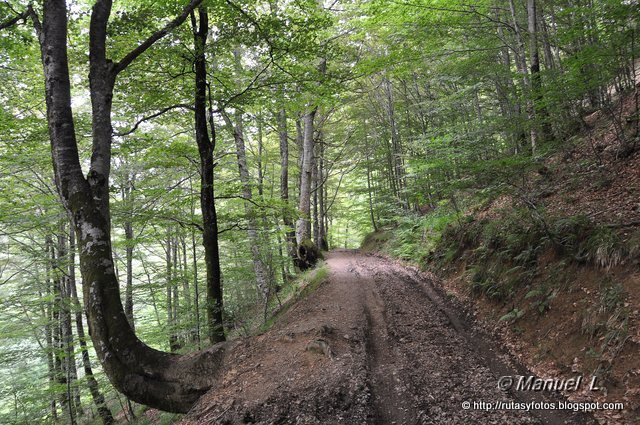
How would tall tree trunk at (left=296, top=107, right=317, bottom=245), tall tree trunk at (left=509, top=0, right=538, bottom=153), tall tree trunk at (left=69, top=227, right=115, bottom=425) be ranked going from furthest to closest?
1. tall tree trunk at (left=296, top=107, right=317, bottom=245)
2. tall tree trunk at (left=69, top=227, right=115, bottom=425)
3. tall tree trunk at (left=509, top=0, right=538, bottom=153)

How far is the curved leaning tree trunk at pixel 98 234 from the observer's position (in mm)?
4555

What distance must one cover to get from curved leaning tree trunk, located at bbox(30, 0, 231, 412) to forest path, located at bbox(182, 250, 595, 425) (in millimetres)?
615

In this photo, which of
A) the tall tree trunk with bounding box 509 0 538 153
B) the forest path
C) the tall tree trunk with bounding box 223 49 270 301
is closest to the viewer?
the forest path

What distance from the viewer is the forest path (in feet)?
13.2

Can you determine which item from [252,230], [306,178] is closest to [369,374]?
[252,230]

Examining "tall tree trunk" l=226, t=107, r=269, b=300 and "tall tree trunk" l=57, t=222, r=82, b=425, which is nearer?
"tall tree trunk" l=57, t=222, r=82, b=425

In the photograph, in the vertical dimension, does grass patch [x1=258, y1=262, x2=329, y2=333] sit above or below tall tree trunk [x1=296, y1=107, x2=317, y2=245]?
below

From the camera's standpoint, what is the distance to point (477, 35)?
38.8 ft

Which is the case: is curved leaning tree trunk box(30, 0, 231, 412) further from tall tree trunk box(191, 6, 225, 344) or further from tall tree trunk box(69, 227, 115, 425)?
tall tree trunk box(69, 227, 115, 425)

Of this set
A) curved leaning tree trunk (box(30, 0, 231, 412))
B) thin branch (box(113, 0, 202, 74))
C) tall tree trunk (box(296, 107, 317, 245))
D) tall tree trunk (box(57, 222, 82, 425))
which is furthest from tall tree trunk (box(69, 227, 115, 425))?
tall tree trunk (box(296, 107, 317, 245))

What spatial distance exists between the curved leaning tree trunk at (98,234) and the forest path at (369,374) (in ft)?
2.02

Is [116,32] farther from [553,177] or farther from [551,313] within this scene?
[553,177]

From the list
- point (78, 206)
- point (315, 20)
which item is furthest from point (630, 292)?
point (78, 206)

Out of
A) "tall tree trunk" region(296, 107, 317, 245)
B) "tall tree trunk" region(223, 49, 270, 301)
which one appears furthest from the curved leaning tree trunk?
"tall tree trunk" region(296, 107, 317, 245)
